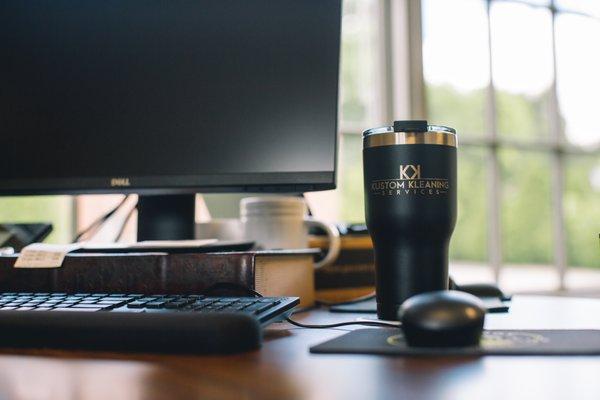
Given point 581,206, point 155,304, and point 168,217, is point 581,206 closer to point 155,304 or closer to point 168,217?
point 168,217

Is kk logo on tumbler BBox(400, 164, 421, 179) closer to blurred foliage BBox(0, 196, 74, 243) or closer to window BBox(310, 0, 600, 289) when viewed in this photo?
blurred foliage BBox(0, 196, 74, 243)

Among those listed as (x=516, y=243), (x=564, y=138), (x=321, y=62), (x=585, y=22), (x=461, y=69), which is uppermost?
(x=585, y=22)

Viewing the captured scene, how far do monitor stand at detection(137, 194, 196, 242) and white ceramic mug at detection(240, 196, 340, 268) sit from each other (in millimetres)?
86

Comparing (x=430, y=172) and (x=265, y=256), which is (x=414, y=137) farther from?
(x=265, y=256)

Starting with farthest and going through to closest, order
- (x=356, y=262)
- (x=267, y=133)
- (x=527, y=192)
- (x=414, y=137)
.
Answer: (x=527, y=192), (x=356, y=262), (x=267, y=133), (x=414, y=137)

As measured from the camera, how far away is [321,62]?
2.87ft

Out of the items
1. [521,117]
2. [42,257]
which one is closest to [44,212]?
[42,257]

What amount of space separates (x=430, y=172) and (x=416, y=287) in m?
0.12

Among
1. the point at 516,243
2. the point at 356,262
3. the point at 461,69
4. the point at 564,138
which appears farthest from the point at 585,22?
the point at 356,262

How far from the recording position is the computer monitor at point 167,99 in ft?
2.86

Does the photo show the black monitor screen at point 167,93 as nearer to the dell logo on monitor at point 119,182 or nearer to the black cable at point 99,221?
the dell logo on monitor at point 119,182

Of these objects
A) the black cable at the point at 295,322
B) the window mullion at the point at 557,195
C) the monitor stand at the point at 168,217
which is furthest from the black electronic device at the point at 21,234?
the window mullion at the point at 557,195

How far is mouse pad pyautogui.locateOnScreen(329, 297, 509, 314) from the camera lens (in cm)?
77

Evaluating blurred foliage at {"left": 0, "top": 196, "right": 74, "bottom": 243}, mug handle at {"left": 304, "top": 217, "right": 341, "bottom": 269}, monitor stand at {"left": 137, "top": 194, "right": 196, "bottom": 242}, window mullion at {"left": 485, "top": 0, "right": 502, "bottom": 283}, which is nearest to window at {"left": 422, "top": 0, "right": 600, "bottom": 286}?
window mullion at {"left": 485, "top": 0, "right": 502, "bottom": 283}
